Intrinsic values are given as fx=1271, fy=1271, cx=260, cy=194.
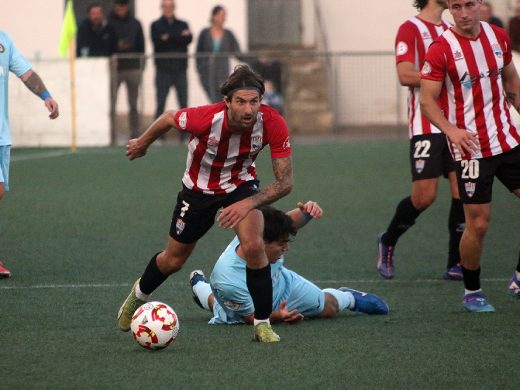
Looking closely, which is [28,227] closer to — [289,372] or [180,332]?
[180,332]

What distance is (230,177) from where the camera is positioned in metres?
6.95

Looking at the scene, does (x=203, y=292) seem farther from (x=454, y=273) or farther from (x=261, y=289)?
(x=454, y=273)

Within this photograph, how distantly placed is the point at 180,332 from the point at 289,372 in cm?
122

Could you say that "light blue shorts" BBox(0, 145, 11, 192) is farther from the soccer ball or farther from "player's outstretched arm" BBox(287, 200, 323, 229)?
the soccer ball

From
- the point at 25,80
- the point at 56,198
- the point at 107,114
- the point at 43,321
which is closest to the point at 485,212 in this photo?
the point at 43,321

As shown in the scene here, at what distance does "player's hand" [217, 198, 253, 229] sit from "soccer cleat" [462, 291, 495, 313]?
1.67 m

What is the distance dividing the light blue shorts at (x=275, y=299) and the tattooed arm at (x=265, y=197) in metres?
0.56

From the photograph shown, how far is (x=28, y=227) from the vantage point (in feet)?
37.8

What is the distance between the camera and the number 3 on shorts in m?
7.32

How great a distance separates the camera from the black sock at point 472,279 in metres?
7.52

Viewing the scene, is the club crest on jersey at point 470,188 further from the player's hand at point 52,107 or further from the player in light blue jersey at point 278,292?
the player's hand at point 52,107

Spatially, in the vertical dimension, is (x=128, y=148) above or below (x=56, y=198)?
above

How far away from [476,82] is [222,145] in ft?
5.24

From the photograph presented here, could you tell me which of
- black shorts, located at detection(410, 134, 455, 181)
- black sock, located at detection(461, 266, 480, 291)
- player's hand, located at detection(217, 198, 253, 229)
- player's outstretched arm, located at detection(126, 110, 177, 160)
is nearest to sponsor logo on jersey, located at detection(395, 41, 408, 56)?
black shorts, located at detection(410, 134, 455, 181)
